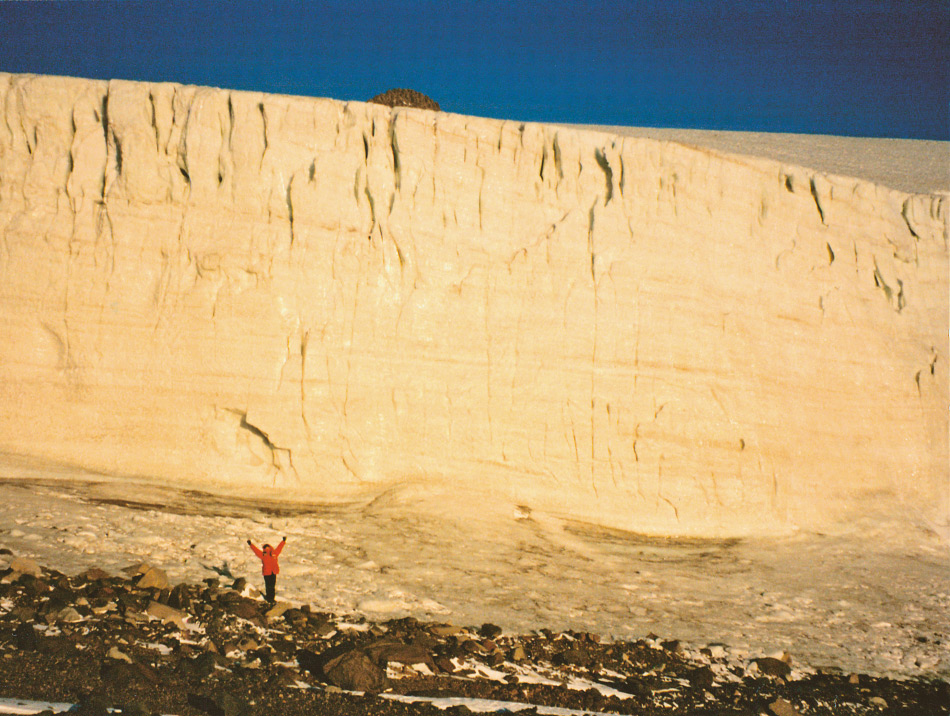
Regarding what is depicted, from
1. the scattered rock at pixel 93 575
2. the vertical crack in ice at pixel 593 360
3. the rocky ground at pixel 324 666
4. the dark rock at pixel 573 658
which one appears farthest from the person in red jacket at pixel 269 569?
the vertical crack in ice at pixel 593 360

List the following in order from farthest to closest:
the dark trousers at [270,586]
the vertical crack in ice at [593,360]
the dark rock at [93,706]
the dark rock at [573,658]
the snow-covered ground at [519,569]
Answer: the vertical crack in ice at [593,360], the snow-covered ground at [519,569], the dark trousers at [270,586], the dark rock at [573,658], the dark rock at [93,706]

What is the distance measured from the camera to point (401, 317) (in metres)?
9.78

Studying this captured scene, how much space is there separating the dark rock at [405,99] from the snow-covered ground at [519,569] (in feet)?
25.4

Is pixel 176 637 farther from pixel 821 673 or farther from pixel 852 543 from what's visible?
pixel 852 543

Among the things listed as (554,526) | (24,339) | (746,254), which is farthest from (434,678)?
→ (746,254)

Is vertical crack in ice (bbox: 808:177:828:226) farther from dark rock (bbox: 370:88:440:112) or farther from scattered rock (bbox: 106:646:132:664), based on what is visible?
scattered rock (bbox: 106:646:132:664)

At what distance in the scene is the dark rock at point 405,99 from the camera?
45.2 ft

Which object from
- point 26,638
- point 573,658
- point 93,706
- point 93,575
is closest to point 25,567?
point 93,575

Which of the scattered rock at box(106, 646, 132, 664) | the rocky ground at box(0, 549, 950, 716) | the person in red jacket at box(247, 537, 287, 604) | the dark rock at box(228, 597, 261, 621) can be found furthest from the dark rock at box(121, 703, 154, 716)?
the person in red jacket at box(247, 537, 287, 604)

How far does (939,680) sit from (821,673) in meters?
1.16

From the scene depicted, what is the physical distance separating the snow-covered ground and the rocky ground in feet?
1.04

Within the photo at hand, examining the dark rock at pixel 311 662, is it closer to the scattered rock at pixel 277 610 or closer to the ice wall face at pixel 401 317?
the scattered rock at pixel 277 610

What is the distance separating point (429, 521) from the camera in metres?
8.78

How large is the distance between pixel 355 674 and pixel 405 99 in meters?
11.1
